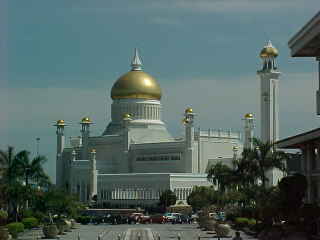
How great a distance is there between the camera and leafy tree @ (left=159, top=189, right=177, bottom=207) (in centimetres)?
10425

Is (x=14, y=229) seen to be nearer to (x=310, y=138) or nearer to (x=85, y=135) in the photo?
(x=310, y=138)

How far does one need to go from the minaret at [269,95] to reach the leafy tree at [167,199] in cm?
1297

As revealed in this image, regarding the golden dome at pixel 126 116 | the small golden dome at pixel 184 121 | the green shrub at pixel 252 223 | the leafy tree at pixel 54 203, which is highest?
the golden dome at pixel 126 116

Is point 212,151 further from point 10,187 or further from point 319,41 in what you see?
point 319,41

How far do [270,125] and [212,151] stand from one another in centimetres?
2105

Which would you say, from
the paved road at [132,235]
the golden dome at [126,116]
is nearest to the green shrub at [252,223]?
the paved road at [132,235]

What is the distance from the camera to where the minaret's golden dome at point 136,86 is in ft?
413

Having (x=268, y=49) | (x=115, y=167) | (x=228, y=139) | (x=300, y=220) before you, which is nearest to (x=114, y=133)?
(x=115, y=167)

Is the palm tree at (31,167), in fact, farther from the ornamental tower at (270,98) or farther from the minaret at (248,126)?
the minaret at (248,126)

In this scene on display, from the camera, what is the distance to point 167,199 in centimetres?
10444

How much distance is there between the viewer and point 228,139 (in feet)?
418

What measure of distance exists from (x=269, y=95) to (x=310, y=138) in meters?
65.1

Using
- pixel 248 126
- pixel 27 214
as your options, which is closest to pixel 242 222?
pixel 27 214

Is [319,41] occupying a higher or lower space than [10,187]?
higher
